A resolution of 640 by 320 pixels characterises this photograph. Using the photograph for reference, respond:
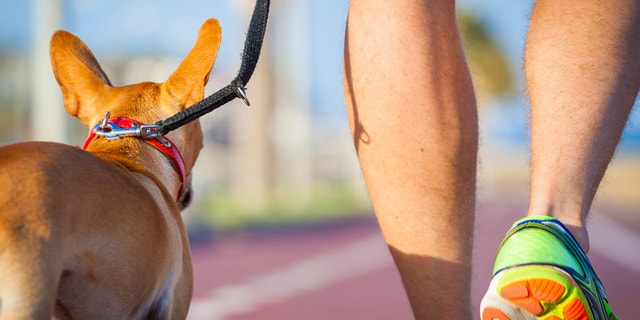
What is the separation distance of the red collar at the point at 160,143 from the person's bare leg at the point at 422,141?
2.33 feet

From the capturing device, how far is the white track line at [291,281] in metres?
7.08

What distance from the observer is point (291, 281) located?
29.8 ft

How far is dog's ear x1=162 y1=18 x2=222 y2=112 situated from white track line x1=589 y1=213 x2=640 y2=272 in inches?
315

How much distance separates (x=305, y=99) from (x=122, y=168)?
2417cm

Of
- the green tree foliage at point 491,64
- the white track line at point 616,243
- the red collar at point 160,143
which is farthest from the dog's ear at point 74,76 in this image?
the green tree foliage at point 491,64

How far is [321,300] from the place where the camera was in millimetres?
7820

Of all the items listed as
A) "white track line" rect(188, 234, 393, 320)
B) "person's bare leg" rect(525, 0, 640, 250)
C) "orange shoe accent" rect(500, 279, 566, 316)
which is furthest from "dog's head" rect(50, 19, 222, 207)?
"white track line" rect(188, 234, 393, 320)

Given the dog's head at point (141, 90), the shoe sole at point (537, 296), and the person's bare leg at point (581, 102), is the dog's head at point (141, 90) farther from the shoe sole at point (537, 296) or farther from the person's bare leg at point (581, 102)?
the shoe sole at point (537, 296)

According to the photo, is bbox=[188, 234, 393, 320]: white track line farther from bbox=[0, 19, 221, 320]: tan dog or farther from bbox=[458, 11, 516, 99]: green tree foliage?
bbox=[458, 11, 516, 99]: green tree foliage

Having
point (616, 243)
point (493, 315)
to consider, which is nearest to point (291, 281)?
point (493, 315)

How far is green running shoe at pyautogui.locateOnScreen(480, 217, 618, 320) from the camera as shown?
7.75 feet

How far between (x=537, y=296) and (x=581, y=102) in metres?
0.66

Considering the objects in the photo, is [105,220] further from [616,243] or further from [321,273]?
[616,243]

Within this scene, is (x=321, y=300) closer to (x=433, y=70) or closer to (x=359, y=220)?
(x=433, y=70)
